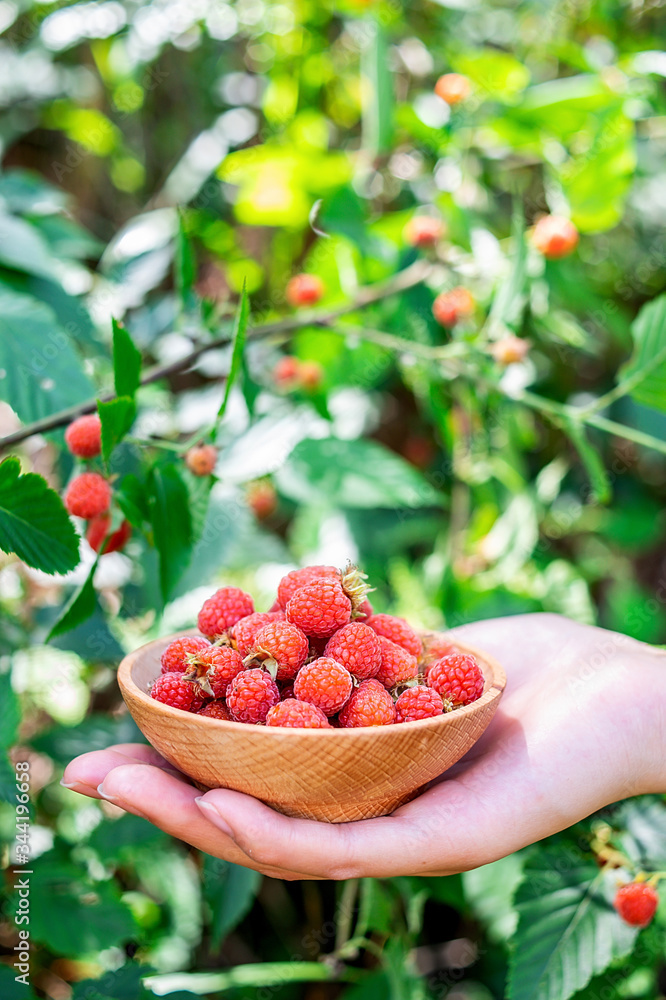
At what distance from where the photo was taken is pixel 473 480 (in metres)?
1.38

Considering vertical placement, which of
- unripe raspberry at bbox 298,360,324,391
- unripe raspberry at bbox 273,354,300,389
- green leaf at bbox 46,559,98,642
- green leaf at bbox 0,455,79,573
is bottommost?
unripe raspberry at bbox 273,354,300,389

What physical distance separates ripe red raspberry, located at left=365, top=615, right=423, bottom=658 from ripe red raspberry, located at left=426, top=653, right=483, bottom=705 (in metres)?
0.08

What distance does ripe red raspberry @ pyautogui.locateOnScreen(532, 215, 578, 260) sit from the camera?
1.14 meters

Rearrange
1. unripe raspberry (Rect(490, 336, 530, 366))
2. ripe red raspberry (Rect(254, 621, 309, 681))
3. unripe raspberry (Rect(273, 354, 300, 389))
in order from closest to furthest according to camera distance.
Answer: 1. ripe red raspberry (Rect(254, 621, 309, 681))
2. unripe raspberry (Rect(490, 336, 530, 366))
3. unripe raspberry (Rect(273, 354, 300, 389))

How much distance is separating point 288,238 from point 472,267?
1.90 ft

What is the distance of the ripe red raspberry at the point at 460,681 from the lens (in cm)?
63

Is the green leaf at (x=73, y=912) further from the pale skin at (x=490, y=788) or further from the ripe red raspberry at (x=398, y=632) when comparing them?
the ripe red raspberry at (x=398, y=632)

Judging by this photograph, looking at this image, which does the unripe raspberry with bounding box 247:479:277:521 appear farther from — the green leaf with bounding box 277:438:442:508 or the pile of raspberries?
the pile of raspberries

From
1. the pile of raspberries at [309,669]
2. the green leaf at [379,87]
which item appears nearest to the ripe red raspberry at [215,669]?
the pile of raspberries at [309,669]

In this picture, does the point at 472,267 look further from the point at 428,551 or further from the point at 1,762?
the point at 1,762

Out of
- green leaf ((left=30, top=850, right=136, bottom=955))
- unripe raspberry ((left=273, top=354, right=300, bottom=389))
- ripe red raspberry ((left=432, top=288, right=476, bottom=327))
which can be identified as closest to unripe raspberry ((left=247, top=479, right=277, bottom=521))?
unripe raspberry ((left=273, top=354, right=300, bottom=389))

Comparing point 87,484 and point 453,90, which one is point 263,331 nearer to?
point 87,484

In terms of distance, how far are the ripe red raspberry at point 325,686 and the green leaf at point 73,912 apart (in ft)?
1.55

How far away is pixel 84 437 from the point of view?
0.68m
